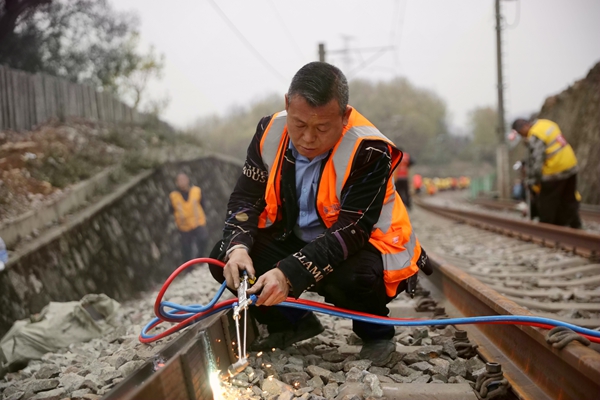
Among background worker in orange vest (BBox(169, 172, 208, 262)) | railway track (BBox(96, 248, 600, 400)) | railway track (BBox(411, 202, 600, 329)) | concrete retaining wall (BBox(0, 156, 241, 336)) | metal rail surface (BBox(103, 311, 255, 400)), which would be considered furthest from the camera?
background worker in orange vest (BBox(169, 172, 208, 262))

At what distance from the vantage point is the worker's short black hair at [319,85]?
2.16 meters

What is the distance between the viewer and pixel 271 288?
213 centimetres

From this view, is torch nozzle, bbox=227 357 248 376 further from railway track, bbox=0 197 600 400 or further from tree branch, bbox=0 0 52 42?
tree branch, bbox=0 0 52 42

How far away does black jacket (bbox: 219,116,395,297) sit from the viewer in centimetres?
224

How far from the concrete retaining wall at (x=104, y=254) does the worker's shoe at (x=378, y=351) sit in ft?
13.6

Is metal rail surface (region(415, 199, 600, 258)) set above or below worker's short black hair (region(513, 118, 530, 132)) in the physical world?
below

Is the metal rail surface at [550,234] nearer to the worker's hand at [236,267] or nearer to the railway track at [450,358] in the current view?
the railway track at [450,358]

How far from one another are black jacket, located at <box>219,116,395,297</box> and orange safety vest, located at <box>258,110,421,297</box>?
39 millimetres

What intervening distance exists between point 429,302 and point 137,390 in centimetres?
263

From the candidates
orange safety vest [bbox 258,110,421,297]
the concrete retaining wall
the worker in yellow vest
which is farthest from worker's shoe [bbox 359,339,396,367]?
the worker in yellow vest

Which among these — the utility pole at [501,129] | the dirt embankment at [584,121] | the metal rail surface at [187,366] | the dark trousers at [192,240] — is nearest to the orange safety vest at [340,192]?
the metal rail surface at [187,366]

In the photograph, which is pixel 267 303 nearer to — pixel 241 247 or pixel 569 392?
pixel 241 247

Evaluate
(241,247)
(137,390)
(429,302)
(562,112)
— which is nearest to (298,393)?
(241,247)

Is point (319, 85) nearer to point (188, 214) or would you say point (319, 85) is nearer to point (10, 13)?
point (188, 214)
